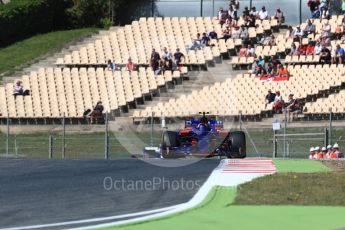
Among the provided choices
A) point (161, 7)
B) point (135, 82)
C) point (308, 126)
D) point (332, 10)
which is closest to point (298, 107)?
Result: point (308, 126)

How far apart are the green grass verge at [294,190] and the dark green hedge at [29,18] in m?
30.6

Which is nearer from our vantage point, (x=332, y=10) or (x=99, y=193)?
(x=99, y=193)

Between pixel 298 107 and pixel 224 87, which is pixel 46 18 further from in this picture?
pixel 298 107

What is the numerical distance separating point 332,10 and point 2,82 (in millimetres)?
13847

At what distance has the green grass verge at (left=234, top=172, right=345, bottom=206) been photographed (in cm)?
1266

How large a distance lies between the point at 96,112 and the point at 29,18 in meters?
13.5

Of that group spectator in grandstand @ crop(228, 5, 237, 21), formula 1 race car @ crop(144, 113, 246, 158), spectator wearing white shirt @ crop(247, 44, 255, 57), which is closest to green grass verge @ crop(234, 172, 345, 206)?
formula 1 race car @ crop(144, 113, 246, 158)

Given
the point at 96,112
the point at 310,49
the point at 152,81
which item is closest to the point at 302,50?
the point at 310,49

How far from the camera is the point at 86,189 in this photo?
1338cm

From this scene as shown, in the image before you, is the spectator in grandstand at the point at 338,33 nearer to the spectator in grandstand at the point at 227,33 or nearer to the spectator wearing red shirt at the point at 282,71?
the spectator wearing red shirt at the point at 282,71

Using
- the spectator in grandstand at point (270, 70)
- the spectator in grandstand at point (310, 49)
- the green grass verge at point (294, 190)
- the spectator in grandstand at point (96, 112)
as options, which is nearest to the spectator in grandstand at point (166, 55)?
the spectator in grandstand at point (270, 70)

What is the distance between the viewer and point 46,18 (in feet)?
152

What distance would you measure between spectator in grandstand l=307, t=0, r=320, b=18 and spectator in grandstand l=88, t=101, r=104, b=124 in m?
11.2

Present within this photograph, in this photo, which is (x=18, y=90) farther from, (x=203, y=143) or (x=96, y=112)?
(x=203, y=143)
